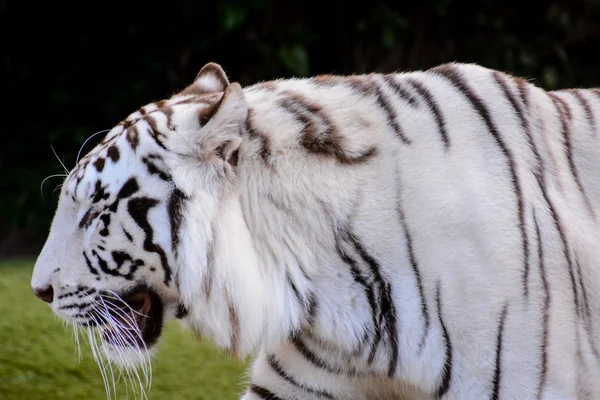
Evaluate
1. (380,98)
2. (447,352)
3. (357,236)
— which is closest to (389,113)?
(380,98)

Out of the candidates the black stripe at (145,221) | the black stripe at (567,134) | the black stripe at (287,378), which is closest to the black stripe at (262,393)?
the black stripe at (287,378)

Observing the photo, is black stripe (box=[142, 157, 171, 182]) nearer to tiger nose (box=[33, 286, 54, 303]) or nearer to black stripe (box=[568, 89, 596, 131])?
tiger nose (box=[33, 286, 54, 303])

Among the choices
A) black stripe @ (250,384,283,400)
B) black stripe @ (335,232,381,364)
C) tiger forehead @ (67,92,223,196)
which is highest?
tiger forehead @ (67,92,223,196)

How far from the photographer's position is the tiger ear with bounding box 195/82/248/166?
5.88ft

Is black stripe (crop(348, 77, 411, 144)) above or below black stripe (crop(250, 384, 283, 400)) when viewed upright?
above

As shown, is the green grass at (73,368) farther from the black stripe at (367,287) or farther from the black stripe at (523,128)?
the black stripe at (523,128)

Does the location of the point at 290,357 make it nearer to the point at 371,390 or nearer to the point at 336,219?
the point at 371,390

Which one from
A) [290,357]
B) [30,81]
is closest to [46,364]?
[290,357]

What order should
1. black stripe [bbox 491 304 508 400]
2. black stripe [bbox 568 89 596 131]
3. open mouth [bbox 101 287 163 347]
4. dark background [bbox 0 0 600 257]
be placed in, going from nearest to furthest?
1. black stripe [bbox 491 304 508 400]
2. open mouth [bbox 101 287 163 347]
3. black stripe [bbox 568 89 596 131]
4. dark background [bbox 0 0 600 257]

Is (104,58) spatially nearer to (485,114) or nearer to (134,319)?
(134,319)

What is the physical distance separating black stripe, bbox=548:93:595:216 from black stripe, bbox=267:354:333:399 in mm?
657

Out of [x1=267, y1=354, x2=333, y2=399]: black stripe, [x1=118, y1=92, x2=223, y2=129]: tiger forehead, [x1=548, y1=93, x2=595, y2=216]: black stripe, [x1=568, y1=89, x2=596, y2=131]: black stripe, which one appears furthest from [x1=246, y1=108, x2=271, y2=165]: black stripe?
[x1=568, y1=89, x2=596, y2=131]: black stripe

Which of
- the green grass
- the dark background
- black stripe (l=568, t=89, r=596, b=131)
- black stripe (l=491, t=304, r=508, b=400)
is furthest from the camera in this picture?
the dark background

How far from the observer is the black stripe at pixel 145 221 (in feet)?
6.12
